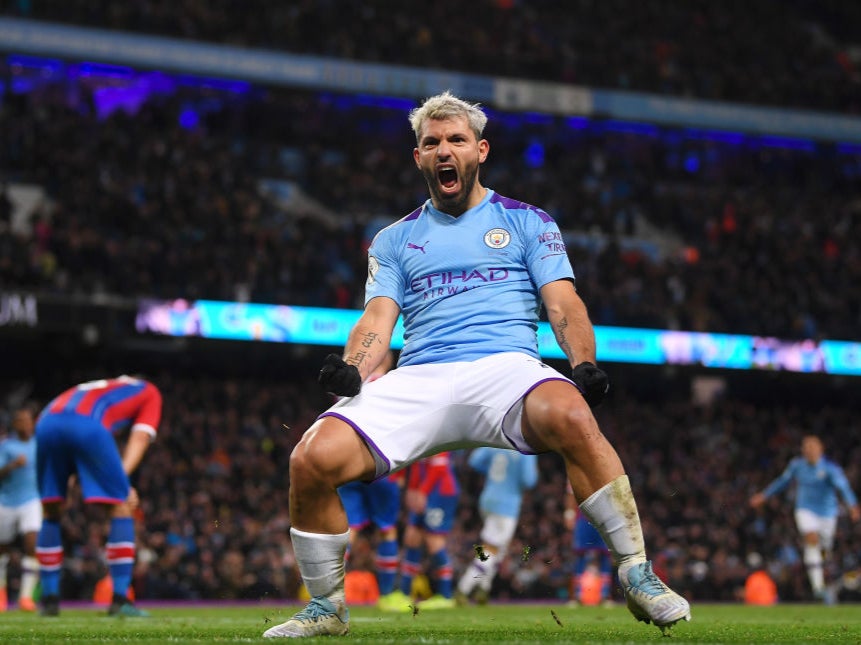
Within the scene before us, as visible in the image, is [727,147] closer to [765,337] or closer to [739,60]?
[739,60]

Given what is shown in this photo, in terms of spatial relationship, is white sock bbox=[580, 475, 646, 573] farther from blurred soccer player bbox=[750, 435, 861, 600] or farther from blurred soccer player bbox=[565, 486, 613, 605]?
Result: blurred soccer player bbox=[750, 435, 861, 600]

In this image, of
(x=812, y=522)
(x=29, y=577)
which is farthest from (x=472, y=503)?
(x=29, y=577)

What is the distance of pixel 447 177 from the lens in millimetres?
5742

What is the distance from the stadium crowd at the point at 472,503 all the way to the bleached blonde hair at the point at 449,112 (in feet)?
36.8

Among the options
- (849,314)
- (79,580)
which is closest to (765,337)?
(849,314)

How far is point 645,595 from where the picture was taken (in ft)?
16.0

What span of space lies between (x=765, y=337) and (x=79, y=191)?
16013mm

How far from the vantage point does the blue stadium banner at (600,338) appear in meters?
24.8

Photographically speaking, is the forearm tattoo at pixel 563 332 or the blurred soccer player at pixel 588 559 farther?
the blurred soccer player at pixel 588 559

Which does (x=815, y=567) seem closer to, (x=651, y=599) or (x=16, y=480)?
(x=16, y=480)

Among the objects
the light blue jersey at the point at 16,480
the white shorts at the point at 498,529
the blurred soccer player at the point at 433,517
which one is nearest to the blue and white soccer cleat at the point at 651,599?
the blurred soccer player at the point at 433,517

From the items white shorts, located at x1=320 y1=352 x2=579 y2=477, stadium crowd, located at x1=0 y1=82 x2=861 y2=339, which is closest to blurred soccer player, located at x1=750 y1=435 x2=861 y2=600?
stadium crowd, located at x1=0 y1=82 x2=861 y2=339

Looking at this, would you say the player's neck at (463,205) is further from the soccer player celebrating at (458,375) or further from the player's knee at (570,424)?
the player's knee at (570,424)

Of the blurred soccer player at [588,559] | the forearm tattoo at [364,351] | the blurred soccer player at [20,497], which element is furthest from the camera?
the blurred soccer player at [588,559]
